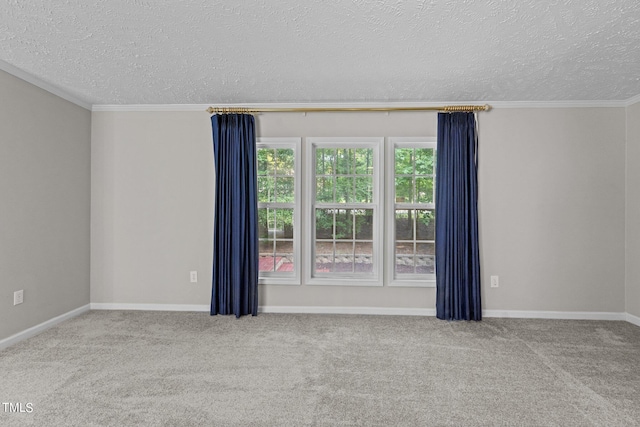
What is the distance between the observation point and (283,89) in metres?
3.41

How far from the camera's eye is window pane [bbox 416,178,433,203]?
395 centimetres

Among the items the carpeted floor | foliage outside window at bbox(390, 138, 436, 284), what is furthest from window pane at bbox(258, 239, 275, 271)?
foliage outside window at bbox(390, 138, 436, 284)

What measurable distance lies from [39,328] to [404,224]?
155 inches

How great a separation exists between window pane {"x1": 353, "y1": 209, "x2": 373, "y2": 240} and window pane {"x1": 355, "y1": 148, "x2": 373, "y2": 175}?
0.47 m

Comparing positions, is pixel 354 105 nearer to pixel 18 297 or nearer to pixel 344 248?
pixel 344 248

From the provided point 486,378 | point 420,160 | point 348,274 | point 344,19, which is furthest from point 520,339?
point 344,19

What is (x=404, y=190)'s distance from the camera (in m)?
3.94

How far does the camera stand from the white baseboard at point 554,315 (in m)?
3.68

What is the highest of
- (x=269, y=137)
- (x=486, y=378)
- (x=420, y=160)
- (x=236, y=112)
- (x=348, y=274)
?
(x=236, y=112)

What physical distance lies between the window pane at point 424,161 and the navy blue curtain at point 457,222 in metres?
0.23

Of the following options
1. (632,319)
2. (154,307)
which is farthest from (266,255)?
(632,319)

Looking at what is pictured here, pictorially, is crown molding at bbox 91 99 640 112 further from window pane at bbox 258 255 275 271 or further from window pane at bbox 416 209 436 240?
window pane at bbox 258 255 275 271

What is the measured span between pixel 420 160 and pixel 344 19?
217 centimetres

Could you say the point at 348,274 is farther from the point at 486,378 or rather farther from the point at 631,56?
the point at 631,56
